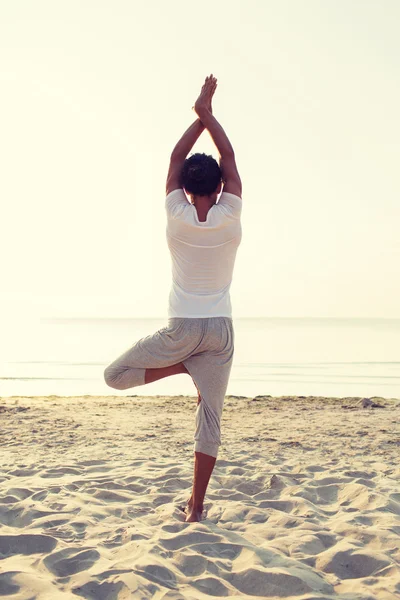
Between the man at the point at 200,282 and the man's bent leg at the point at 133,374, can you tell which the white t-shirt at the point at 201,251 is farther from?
the man's bent leg at the point at 133,374

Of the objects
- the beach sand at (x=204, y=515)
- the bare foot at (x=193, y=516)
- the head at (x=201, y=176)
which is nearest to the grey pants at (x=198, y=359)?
the bare foot at (x=193, y=516)

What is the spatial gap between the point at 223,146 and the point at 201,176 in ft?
0.83

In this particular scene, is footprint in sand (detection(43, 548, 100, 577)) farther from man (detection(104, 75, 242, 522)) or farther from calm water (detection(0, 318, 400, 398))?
calm water (detection(0, 318, 400, 398))

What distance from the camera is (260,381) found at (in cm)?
1480

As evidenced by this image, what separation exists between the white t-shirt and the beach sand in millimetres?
1337

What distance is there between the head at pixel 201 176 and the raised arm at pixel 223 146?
0.06 metres

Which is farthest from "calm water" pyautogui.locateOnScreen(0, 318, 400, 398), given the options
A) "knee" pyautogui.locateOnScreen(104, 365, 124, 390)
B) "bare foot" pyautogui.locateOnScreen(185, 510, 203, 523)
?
"knee" pyautogui.locateOnScreen(104, 365, 124, 390)

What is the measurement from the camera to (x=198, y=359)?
3705 mm

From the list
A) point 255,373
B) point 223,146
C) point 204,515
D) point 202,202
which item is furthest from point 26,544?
point 255,373

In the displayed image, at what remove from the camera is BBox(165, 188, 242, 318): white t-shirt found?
348 centimetres

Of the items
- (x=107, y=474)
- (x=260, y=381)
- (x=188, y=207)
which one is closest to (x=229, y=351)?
(x=188, y=207)

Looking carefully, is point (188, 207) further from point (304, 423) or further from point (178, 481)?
point (304, 423)

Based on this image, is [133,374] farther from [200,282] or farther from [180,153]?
[180,153]

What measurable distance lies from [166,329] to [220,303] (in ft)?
1.18
